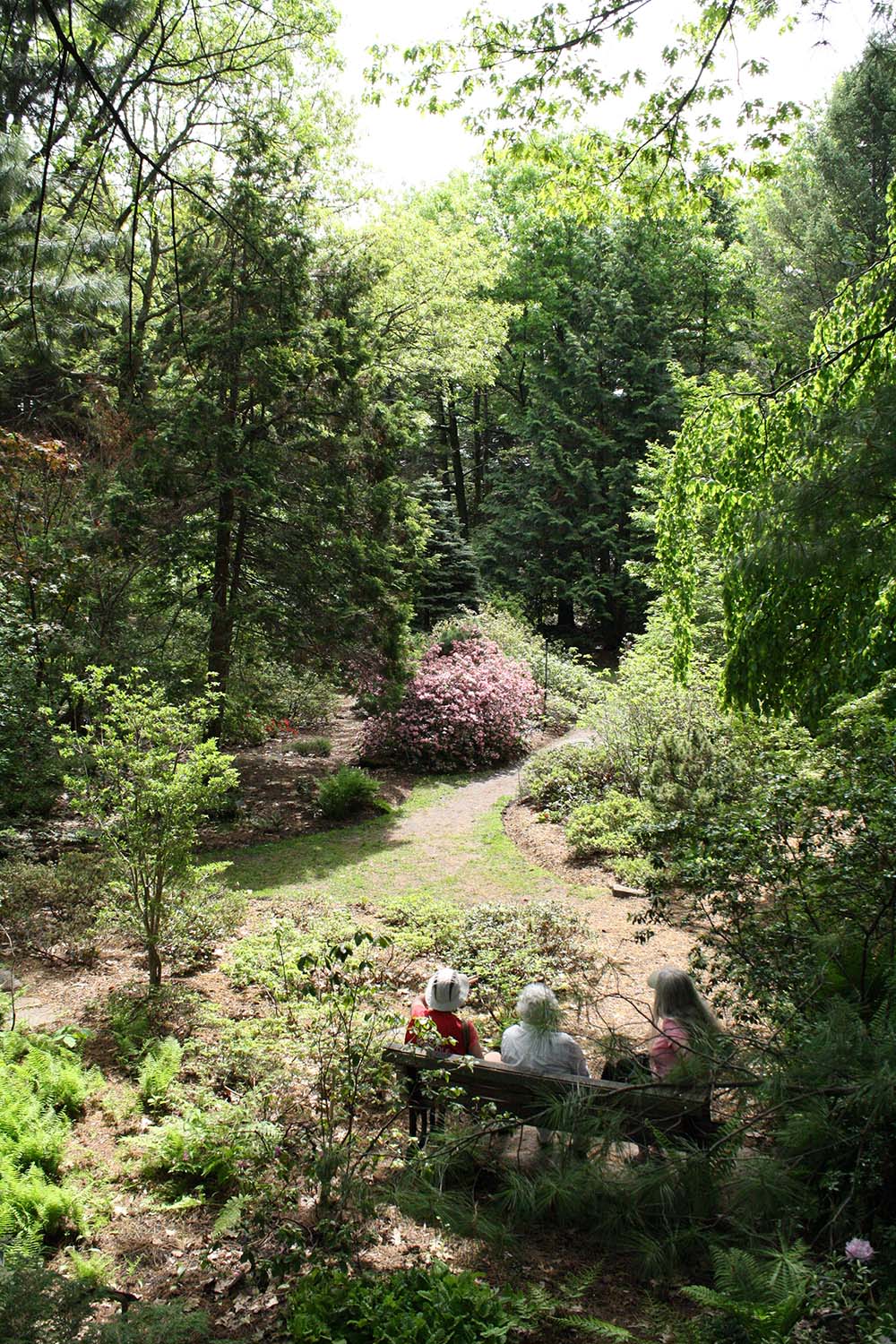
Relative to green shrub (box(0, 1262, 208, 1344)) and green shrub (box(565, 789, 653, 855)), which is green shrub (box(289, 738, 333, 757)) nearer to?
green shrub (box(565, 789, 653, 855))

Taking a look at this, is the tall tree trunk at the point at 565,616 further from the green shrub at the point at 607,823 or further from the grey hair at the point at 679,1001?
the grey hair at the point at 679,1001

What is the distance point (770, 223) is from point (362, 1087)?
19241 millimetres

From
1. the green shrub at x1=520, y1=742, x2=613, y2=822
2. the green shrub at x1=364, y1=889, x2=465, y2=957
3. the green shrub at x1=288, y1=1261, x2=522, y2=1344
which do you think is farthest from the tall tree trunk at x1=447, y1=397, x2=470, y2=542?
the green shrub at x1=288, y1=1261, x2=522, y2=1344

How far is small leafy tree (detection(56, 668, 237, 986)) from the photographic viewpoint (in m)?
5.41

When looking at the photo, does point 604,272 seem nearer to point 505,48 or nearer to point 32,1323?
point 505,48

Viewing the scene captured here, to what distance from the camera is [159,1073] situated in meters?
4.46

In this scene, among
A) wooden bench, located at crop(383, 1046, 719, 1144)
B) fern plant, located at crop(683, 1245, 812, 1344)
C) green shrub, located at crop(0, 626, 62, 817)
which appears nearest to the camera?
fern plant, located at crop(683, 1245, 812, 1344)

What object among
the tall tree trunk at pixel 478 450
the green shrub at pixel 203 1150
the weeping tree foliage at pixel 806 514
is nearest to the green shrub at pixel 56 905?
the green shrub at pixel 203 1150

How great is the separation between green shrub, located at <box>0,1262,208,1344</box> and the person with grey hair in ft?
5.63

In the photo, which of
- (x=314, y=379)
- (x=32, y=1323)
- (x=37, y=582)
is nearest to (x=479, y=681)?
(x=314, y=379)

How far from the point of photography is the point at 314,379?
10945mm

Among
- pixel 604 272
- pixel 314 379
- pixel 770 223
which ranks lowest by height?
pixel 314 379

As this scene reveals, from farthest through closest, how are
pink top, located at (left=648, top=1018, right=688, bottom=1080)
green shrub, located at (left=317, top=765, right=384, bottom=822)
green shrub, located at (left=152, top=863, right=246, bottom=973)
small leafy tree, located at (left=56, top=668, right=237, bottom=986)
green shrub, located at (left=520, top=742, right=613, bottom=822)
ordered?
green shrub, located at (left=317, top=765, right=384, bottom=822)
green shrub, located at (left=520, top=742, right=613, bottom=822)
green shrub, located at (left=152, top=863, right=246, bottom=973)
small leafy tree, located at (left=56, top=668, right=237, bottom=986)
pink top, located at (left=648, top=1018, right=688, bottom=1080)

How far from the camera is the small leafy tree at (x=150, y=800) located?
5414 mm
